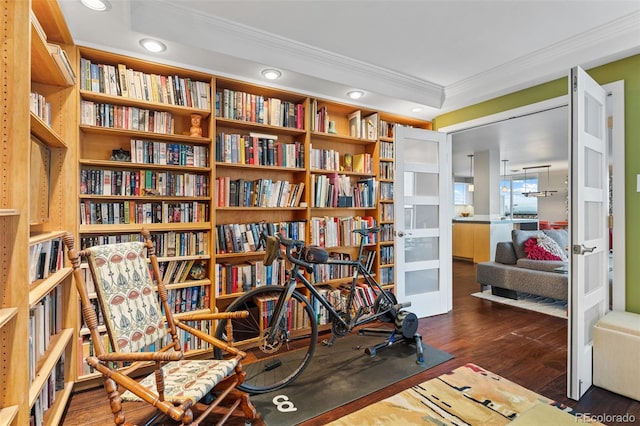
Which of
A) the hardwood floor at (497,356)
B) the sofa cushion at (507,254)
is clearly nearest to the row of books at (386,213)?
the hardwood floor at (497,356)

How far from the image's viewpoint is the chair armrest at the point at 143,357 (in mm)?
1274

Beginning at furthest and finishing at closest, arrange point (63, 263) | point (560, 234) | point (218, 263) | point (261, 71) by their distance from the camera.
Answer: point (560, 234), point (218, 263), point (261, 71), point (63, 263)

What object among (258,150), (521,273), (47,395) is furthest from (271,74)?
(521,273)

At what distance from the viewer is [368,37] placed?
249cm

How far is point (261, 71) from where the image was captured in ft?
8.52

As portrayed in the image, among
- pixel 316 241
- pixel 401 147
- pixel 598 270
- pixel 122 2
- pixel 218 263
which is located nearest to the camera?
pixel 122 2

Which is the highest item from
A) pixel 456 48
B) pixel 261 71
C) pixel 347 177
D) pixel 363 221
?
pixel 456 48

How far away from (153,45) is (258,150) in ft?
3.53

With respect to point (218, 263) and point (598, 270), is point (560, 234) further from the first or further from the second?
point (218, 263)

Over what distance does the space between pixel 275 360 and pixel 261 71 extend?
236cm

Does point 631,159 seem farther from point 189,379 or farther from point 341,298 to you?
point 189,379

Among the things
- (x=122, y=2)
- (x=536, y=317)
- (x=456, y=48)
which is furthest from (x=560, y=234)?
(x=122, y=2)

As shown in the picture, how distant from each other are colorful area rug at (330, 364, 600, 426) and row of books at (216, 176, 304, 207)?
1789 millimetres

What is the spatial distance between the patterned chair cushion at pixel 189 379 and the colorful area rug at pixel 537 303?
3.83 m
